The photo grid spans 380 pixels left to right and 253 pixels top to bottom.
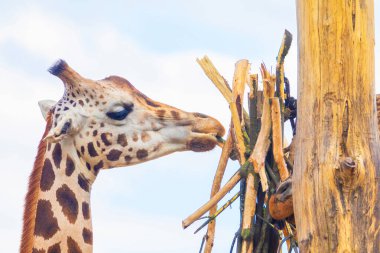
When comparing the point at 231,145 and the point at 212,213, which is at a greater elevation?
the point at 231,145

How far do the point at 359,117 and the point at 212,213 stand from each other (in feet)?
6.23

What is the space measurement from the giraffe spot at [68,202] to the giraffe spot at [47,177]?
0.10 metres

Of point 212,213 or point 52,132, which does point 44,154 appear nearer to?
point 52,132

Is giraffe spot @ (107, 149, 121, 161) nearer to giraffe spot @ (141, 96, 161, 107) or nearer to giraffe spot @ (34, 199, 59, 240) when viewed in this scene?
giraffe spot @ (141, 96, 161, 107)

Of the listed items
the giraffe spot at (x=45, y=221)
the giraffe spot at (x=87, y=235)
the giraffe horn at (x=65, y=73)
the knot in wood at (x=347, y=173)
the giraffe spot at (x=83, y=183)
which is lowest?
the giraffe spot at (x=87, y=235)

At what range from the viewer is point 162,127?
295 inches

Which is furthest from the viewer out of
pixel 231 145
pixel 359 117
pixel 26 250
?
pixel 231 145

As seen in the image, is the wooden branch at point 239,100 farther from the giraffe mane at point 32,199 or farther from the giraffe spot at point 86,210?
the giraffe mane at point 32,199

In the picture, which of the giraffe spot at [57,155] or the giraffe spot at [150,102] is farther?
the giraffe spot at [150,102]

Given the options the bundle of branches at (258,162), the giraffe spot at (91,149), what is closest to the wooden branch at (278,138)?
the bundle of branches at (258,162)

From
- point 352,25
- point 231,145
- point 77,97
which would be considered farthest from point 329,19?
point 77,97

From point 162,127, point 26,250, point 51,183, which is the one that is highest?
point 162,127

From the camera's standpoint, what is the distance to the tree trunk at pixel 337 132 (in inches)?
218

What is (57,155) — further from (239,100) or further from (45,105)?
(239,100)
